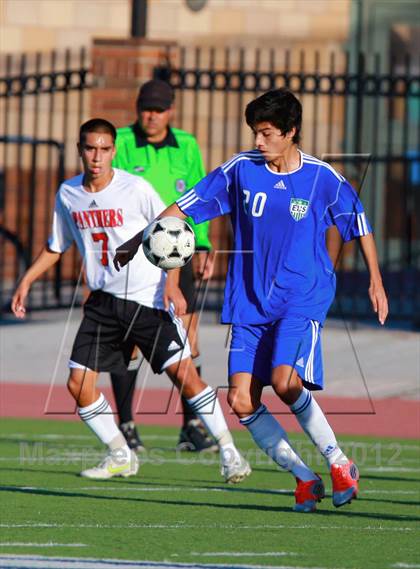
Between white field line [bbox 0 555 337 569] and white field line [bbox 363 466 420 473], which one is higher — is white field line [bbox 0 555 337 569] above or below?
below

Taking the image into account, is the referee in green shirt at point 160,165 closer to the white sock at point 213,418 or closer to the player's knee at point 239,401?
the white sock at point 213,418

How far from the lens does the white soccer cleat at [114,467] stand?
379 inches

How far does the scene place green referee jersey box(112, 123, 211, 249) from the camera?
1066cm

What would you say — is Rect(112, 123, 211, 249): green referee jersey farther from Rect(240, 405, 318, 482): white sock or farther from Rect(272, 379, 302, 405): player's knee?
Rect(272, 379, 302, 405): player's knee

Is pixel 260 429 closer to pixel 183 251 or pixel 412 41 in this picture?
pixel 183 251

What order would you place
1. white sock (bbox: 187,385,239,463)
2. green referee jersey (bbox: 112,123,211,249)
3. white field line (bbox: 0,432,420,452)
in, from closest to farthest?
white sock (bbox: 187,385,239,463) → green referee jersey (bbox: 112,123,211,249) → white field line (bbox: 0,432,420,452)

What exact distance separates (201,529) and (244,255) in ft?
4.65

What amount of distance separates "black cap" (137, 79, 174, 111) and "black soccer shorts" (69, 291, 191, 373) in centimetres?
160

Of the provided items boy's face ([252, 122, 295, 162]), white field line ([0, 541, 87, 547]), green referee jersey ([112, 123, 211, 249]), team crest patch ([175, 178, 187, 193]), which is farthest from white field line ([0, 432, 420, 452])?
white field line ([0, 541, 87, 547])

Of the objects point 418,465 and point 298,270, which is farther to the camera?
point 418,465

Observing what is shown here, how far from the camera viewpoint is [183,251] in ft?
27.2

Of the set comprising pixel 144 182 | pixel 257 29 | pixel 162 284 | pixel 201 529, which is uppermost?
pixel 257 29

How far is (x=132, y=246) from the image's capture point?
8.52 m

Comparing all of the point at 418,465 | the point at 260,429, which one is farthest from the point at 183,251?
the point at 418,465
